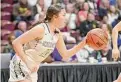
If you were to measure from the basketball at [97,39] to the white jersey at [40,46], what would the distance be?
0.48 metres

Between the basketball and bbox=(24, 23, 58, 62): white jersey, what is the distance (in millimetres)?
478

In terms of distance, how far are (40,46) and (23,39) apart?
0.24 meters

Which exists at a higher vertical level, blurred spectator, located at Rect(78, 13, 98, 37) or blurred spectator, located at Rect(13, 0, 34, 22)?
blurred spectator, located at Rect(13, 0, 34, 22)

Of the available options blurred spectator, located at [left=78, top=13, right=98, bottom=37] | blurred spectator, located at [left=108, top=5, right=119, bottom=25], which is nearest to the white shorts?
blurred spectator, located at [left=78, top=13, right=98, bottom=37]

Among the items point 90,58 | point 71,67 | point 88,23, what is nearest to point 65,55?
point 71,67

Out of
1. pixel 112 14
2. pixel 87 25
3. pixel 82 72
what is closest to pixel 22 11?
pixel 87 25

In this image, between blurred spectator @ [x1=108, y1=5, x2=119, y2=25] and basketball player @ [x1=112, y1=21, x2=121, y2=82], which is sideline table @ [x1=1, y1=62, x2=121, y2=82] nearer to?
basketball player @ [x1=112, y1=21, x2=121, y2=82]

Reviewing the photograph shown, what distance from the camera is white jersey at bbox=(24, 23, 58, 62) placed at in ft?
12.6

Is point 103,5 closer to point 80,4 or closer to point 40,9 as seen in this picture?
point 80,4

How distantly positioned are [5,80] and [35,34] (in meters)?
1.91

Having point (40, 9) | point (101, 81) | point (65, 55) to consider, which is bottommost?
point (101, 81)

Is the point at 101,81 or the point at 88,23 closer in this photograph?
the point at 101,81

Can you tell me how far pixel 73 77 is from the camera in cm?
546

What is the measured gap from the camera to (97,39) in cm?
427
